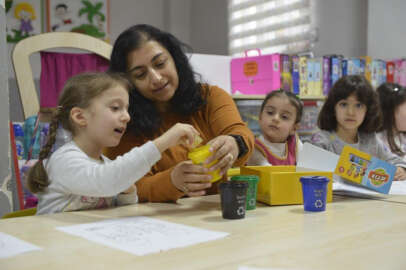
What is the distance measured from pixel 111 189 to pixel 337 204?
606 mm

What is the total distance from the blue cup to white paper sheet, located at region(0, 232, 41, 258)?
0.63m

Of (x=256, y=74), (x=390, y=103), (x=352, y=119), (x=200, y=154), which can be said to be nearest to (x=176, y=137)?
(x=200, y=154)

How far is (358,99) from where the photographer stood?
2150 millimetres

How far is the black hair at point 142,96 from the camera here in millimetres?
1505

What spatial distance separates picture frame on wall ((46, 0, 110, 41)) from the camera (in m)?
3.89

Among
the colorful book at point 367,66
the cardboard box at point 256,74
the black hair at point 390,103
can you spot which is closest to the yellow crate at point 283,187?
the black hair at point 390,103

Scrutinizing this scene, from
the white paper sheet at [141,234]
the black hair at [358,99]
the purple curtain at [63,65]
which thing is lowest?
the white paper sheet at [141,234]

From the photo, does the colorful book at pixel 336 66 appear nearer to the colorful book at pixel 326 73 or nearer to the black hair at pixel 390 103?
the colorful book at pixel 326 73

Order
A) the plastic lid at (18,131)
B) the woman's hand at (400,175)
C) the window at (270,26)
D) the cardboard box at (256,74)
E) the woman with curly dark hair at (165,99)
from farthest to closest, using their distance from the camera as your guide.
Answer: the window at (270,26) → the cardboard box at (256,74) → the plastic lid at (18,131) → the woman's hand at (400,175) → the woman with curly dark hair at (165,99)

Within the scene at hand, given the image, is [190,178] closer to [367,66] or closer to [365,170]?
[365,170]

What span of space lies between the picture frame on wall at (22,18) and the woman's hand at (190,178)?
3093mm

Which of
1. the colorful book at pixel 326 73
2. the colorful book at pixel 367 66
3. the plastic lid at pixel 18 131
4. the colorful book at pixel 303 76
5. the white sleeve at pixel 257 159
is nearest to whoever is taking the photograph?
the white sleeve at pixel 257 159

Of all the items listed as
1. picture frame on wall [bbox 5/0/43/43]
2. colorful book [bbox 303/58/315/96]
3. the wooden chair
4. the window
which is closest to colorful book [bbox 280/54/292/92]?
colorful book [bbox 303/58/315/96]

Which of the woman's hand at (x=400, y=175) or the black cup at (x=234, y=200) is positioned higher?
the black cup at (x=234, y=200)
